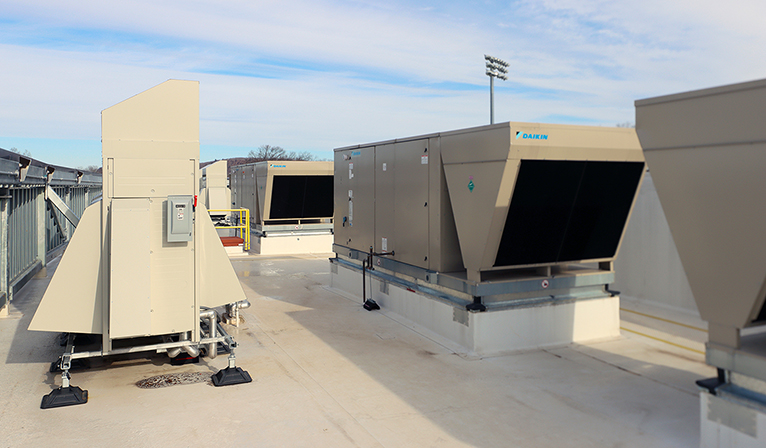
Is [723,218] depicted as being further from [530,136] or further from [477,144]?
[477,144]

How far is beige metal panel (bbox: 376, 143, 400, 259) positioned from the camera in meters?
9.25

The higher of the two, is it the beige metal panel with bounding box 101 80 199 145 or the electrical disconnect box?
the beige metal panel with bounding box 101 80 199 145

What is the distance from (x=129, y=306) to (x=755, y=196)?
5.70m

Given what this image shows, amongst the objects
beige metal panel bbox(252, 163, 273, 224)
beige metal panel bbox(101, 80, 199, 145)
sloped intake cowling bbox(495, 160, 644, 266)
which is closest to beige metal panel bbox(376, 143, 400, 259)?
sloped intake cowling bbox(495, 160, 644, 266)

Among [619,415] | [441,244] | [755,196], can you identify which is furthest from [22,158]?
[755,196]

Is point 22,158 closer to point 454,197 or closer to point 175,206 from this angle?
point 175,206

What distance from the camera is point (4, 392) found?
18.4 feet

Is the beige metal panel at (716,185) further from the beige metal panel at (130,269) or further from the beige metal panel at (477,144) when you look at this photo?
the beige metal panel at (130,269)

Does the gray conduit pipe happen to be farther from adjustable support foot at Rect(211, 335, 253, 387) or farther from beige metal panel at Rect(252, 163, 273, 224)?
beige metal panel at Rect(252, 163, 273, 224)

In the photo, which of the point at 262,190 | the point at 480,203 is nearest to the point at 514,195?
the point at 480,203

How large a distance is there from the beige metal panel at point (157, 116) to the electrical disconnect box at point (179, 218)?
0.55 metres

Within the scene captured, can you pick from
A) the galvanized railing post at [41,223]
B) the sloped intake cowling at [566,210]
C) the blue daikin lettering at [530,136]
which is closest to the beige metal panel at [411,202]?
the sloped intake cowling at [566,210]

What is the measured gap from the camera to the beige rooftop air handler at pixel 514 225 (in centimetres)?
656

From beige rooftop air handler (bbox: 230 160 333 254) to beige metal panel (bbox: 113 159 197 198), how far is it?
11.4 metres
